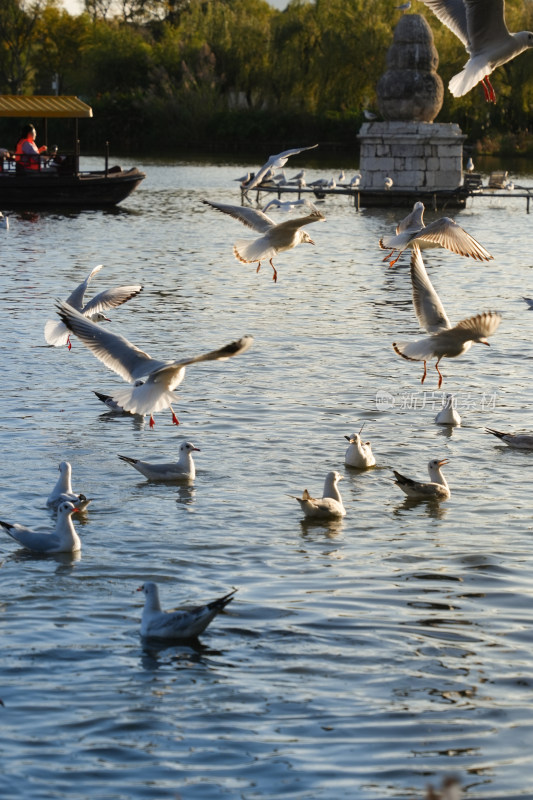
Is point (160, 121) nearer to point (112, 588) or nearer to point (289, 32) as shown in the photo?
point (289, 32)

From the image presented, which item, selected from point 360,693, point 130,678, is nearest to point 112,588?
point 130,678

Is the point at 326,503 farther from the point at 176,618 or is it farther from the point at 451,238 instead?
the point at 451,238

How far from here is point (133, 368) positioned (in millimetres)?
9023

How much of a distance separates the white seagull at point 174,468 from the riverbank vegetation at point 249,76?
42778 mm

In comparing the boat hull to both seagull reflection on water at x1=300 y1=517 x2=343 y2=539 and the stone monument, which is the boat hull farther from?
seagull reflection on water at x1=300 y1=517 x2=343 y2=539

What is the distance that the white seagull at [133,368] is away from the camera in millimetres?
8617

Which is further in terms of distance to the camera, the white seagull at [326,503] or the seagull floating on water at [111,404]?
the seagull floating on water at [111,404]

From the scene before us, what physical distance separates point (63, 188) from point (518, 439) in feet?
74.9

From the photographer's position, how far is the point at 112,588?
7195mm

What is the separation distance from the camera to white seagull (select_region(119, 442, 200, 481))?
9.23 metres

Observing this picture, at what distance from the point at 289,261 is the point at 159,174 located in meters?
22.5

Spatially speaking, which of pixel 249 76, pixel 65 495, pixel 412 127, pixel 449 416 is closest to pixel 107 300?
pixel 449 416

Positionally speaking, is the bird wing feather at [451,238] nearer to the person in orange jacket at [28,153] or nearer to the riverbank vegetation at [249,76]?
the person in orange jacket at [28,153]

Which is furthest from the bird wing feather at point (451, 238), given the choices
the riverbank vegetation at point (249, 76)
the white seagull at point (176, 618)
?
the riverbank vegetation at point (249, 76)
